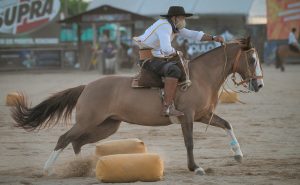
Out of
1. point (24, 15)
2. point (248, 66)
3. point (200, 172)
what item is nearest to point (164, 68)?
point (248, 66)

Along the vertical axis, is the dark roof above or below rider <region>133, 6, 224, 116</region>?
below

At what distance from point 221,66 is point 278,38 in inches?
1238

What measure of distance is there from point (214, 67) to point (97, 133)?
183 centimetres

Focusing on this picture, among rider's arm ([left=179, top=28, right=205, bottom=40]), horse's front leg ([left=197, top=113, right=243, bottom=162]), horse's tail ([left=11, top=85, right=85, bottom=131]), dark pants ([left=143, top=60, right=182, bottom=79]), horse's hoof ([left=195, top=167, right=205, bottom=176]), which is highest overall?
rider's arm ([left=179, top=28, right=205, bottom=40])

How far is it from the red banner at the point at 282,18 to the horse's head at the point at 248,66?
1220 inches

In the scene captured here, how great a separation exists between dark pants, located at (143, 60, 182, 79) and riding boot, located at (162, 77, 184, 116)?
65 millimetres

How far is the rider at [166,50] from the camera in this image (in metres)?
8.99

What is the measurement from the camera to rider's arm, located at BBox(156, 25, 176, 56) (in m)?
8.92

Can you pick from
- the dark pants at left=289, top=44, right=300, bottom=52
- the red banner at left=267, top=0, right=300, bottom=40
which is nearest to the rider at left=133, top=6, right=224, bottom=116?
the dark pants at left=289, top=44, right=300, bottom=52

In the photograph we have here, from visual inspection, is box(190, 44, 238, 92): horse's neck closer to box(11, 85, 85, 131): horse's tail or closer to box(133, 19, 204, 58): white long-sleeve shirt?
box(133, 19, 204, 58): white long-sleeve shirt

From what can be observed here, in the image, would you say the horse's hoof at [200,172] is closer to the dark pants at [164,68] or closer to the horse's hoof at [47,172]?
the dark pants at [164,68]

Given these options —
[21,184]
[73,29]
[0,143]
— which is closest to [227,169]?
[21,184]

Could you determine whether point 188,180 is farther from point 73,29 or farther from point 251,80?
point 73,29

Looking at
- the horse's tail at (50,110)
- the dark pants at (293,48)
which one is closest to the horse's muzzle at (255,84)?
the horse's tail at (50,110)
